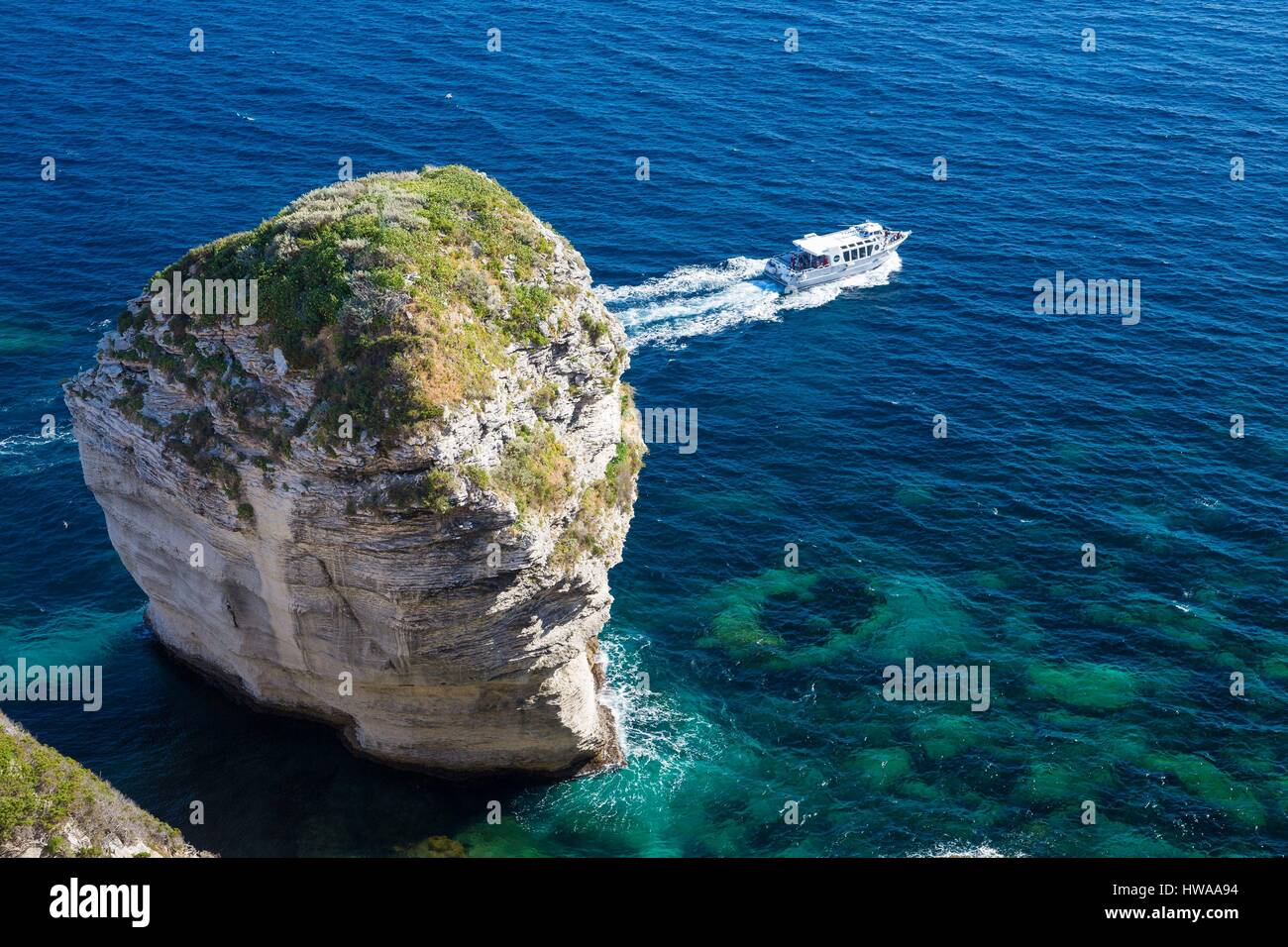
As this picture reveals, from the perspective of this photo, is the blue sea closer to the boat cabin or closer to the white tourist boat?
the white tourist boat

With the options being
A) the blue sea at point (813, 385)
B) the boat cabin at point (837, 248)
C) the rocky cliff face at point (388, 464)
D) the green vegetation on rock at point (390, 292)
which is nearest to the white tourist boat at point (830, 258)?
the boat cabin at point (837, 248)

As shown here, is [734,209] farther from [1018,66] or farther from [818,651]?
[818,651]

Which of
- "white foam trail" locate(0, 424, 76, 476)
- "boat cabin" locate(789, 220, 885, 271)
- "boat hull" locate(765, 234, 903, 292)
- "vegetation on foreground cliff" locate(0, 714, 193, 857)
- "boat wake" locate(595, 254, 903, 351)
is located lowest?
"vegetation on foreground cliff" locate(0, 714, 193, 857)

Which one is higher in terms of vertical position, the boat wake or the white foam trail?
the boat wake

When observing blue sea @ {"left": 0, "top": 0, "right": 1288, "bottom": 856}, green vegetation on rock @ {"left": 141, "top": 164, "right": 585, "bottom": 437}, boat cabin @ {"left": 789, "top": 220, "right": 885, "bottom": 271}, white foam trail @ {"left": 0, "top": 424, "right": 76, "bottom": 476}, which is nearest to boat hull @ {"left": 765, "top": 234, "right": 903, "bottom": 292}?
boat cabin @ {"left": 789, "top": 220, "right": 885, "bottom": 271}

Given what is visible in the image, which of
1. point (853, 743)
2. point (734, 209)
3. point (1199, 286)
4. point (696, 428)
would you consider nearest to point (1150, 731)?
point (853, 743)

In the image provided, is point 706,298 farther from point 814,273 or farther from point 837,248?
point 837,248

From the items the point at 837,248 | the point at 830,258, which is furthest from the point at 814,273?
the point at 837,248
